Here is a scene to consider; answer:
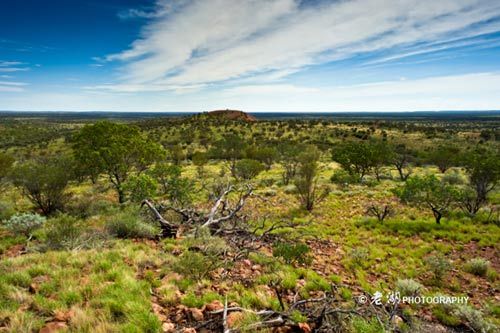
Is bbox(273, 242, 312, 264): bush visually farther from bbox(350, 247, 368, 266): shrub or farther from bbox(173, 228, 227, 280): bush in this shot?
bbox(350, 247, 368, 266): shrub

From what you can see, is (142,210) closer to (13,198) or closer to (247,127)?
(13,198)

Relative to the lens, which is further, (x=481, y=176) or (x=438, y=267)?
(x=481, y=176)

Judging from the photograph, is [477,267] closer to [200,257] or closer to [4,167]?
[200,257]

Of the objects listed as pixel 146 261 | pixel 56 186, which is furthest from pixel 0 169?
pixel 146 261

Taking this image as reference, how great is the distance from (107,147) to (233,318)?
15.6 meters

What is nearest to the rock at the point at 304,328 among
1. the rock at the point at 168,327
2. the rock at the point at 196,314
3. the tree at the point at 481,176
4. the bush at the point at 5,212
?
the rock at the point at 196,314

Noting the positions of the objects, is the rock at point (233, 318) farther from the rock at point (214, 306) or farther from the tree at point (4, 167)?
the tree at point (4, 167)

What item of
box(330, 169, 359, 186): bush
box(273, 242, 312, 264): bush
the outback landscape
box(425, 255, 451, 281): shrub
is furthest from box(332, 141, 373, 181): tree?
box(273, 242, 312, 264): bush

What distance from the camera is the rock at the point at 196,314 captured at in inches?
183

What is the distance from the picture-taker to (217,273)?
6.44 metres

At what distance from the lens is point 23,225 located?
10023 millimetres

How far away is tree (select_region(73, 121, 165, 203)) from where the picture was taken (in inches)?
680

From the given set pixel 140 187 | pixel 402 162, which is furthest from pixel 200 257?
pixel 402 162

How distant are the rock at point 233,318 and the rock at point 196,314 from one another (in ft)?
1.50
